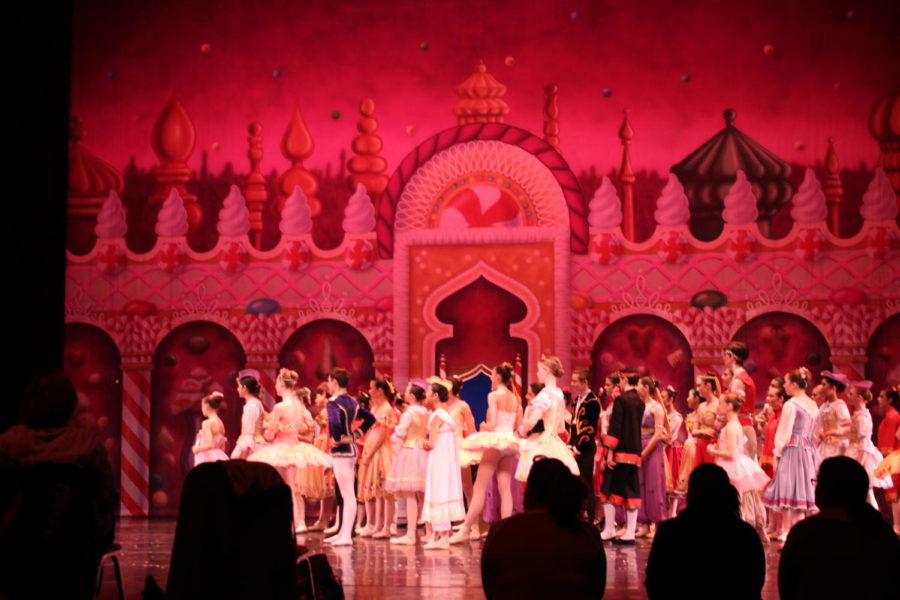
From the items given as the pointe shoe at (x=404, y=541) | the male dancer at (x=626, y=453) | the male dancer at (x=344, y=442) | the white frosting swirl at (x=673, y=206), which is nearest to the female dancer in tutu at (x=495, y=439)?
the pointe shoe at (x=404, y=541)

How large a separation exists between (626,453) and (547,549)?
19.3ft

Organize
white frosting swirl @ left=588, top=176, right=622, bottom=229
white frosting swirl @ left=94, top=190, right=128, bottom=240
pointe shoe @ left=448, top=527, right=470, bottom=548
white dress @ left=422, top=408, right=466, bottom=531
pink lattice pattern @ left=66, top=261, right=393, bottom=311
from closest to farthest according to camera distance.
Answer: white dress @ left=422, top=408, right=466, bottom=531
pointe shoe @ left=448, top=527, right=470, bottom=548
white frosting swirl @ left=588, top=176, right=622, bottom=229
pink lattice pattern @ left=66, top=261, right=393, bottom=311
white frosting swirl @ left=94, top=190, right=128, bottom=240

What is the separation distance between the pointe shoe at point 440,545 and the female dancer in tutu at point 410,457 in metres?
0.31

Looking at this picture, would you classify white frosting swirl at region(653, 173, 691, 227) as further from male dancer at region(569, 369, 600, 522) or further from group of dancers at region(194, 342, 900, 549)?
male dancer at region(569, 369, 600, 522)

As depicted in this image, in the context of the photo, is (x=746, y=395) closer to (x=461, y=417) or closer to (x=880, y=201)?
(x=461, y=417)

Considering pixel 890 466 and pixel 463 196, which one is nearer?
pixel 890 466

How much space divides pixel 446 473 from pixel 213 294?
188 inches

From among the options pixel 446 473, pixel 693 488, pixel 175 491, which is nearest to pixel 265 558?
pixel 693 488

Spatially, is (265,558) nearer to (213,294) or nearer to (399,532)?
(399,532)

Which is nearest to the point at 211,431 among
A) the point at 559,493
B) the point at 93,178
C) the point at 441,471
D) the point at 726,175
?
the point at 441,471

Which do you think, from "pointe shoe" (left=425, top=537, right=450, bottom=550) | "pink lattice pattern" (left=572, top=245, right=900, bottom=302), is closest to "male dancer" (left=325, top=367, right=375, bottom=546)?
"pointe shoe" (left=425, top=537, right=450, bottom=550)

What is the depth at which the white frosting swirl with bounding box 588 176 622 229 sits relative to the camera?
478 inches

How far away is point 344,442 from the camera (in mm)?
9500

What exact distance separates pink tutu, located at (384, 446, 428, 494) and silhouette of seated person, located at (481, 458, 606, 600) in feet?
18.8
